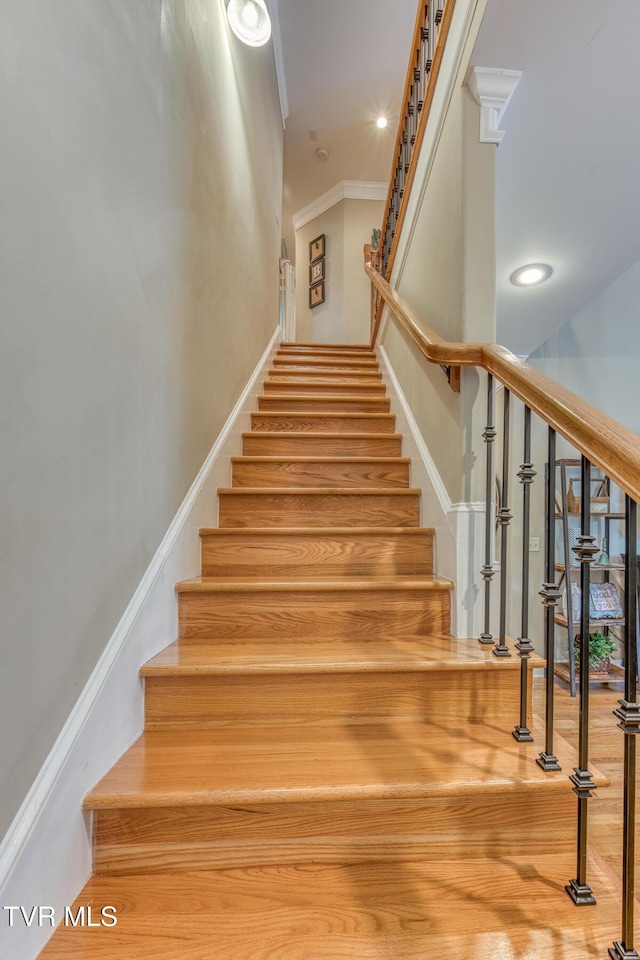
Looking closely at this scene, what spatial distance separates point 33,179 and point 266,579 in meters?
1.26

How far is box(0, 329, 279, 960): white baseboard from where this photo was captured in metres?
0.77

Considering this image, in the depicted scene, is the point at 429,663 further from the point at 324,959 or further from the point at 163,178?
the point at 163,178

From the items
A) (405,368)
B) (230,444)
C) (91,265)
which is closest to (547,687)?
(91,265)

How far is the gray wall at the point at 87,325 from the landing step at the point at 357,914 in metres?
0.33

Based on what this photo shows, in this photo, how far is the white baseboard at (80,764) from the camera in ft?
2.52

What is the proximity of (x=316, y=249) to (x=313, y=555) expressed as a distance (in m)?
5.71

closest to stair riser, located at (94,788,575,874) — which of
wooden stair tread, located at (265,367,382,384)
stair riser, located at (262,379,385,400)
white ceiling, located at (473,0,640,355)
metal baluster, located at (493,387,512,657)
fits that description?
metal baluster, located at (493,387,512,657)

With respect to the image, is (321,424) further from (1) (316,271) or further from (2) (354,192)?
(2) (354,192)

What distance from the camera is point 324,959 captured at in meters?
0.80

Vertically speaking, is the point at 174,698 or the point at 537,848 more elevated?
the point at 174,698

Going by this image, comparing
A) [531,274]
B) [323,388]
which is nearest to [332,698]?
[323,388]

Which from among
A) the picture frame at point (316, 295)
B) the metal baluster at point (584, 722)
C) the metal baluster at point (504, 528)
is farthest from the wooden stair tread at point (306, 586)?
the picture frame at point (316, 295)

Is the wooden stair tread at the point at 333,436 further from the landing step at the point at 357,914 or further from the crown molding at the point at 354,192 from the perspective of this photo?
the crown molding at the point at 354,192

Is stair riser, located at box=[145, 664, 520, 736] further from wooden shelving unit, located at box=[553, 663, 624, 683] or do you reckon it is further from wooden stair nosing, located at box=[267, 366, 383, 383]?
wooden stair nosing, located at box=[267, 366, 383, 383]
